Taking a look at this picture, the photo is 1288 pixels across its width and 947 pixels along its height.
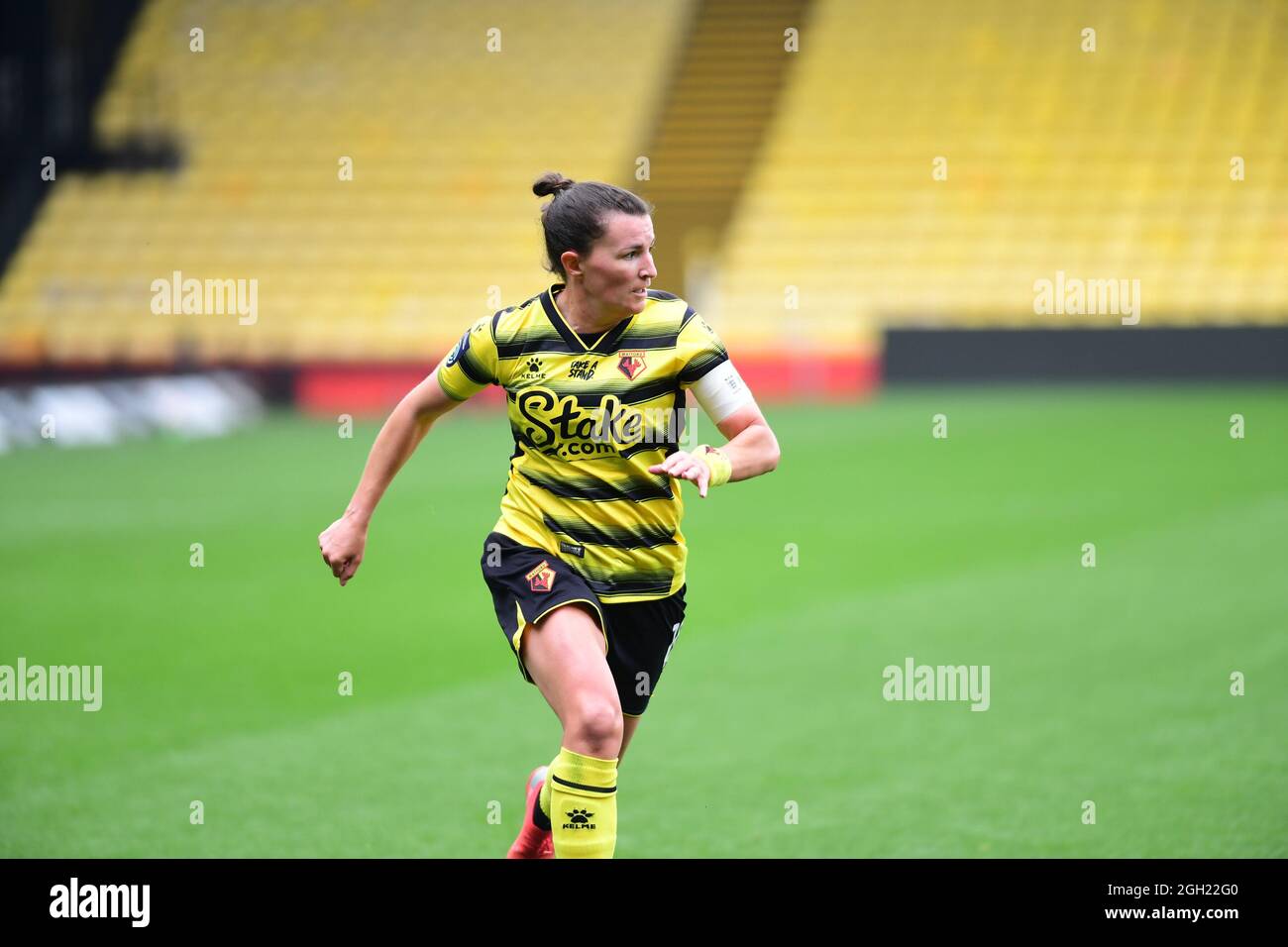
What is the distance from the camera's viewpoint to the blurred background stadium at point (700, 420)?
6418 mm

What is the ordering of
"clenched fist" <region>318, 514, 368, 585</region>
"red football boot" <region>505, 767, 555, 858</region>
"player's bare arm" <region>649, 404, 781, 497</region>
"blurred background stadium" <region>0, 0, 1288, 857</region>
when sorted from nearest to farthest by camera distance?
1. "player's bare arm" <region>649, 404, 781, 497</region>
2. "clenched fist" <region>318, 514, 368, 585</region>
3. "red football boot" <region>505, 767, 555, 858</region>
4. "blurred background stadium" <region>0, 0, 1288, 857</region>

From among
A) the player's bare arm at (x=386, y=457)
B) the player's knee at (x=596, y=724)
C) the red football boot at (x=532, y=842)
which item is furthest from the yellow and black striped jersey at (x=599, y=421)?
the red football boot at (x=532, y=842)

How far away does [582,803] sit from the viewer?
14.4ft

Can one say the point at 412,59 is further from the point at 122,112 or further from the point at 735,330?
the point at 735,330

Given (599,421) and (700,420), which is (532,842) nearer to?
(599,421)

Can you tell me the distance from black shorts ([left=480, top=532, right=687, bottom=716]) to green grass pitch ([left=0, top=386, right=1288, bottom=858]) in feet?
2.86

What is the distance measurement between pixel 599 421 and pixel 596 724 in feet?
2.73

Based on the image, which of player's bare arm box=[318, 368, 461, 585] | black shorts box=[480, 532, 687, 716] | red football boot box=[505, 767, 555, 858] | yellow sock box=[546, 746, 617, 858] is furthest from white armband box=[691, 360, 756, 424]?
red football boot box=[505, 767, 555, 858]

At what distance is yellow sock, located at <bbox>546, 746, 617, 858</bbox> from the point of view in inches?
173

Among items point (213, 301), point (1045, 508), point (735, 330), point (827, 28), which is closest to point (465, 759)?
point (1045, 508)

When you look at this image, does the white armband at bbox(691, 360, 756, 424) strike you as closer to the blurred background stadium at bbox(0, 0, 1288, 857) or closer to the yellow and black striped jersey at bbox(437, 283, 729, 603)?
the yellow and black striped jersey at bbox(437, 283, 729, 603)

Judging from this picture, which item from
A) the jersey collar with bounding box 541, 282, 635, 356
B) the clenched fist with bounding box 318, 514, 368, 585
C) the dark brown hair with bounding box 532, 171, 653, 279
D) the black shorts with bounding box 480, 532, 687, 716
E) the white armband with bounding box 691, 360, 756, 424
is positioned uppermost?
the dark brown hair with bounding box 532, 171, 653, 279

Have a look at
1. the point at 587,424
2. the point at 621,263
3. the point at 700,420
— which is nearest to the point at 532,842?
the point at 587,424

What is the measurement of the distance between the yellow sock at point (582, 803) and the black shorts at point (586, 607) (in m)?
Result: 0.35
